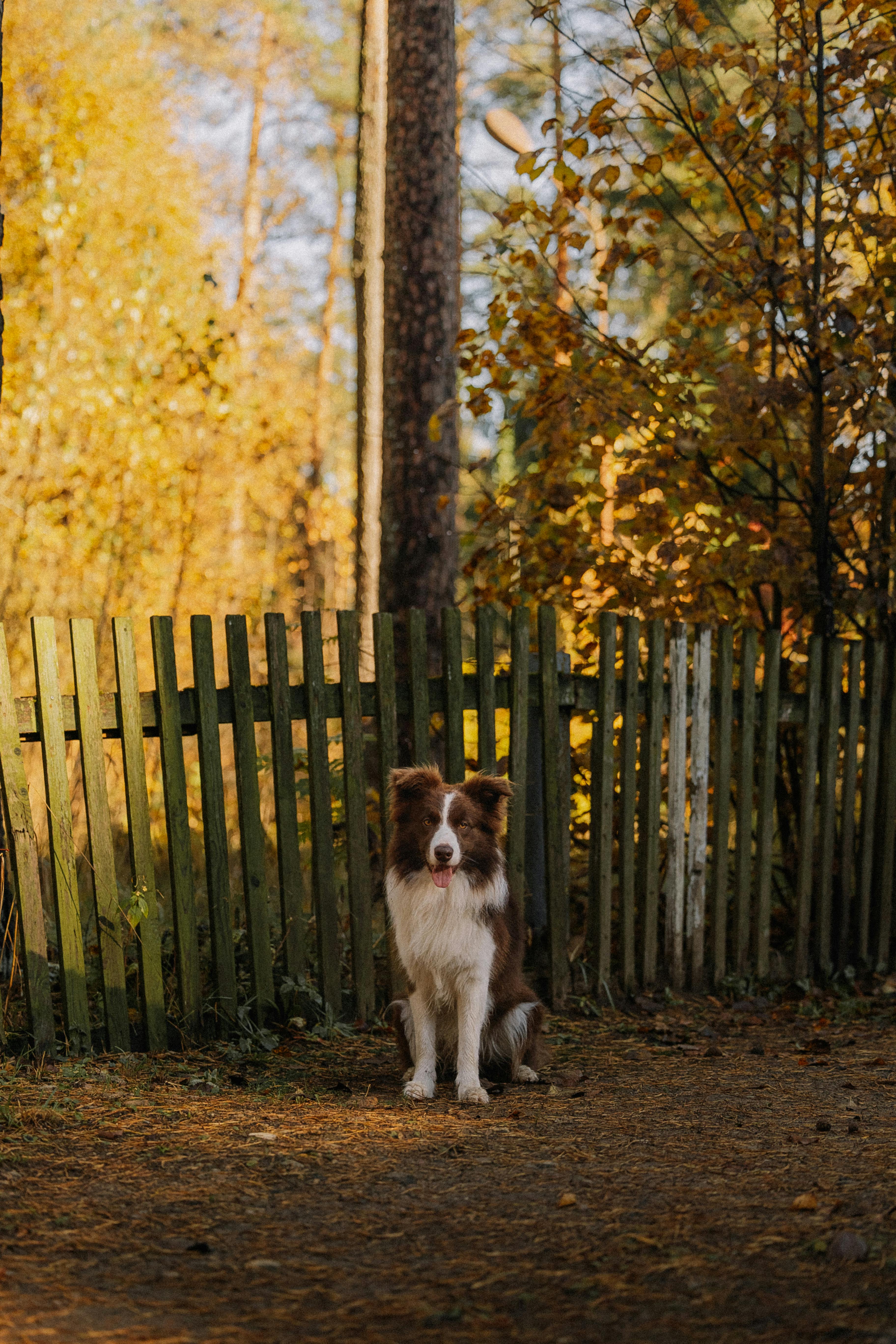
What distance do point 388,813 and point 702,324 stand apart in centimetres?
351

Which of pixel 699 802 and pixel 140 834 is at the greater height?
pixel 140 834

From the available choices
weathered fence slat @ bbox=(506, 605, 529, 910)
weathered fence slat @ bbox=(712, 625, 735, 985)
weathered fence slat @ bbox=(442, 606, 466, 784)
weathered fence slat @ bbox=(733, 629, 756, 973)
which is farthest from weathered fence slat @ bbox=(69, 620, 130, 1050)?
weathered fence slat @ bbox=(733, 629, 756, 973)

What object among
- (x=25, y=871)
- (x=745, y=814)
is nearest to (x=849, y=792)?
(x=745, y=814)

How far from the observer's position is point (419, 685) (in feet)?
18.9

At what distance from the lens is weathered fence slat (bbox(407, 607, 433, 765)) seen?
5602mm

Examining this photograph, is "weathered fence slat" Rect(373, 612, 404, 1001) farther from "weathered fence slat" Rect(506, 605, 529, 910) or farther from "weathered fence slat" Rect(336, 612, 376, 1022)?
"weathered fence slat" Rect(506, 605, 529, 910)

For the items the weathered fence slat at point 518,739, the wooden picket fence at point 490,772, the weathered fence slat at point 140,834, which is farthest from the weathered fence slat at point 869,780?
the weathered fence slat at point 140,834

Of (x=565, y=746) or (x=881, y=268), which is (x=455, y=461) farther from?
(x=881, y=268)

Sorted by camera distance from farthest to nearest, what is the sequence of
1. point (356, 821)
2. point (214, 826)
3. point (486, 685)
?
point (486, 685), point (356, 821), point (214, 826)

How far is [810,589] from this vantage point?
7.39 m

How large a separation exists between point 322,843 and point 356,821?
23cm

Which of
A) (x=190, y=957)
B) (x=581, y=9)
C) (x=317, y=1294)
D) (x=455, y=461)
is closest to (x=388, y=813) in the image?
(x=190, y=957)

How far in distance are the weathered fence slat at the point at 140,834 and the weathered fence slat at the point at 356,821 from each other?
907mm

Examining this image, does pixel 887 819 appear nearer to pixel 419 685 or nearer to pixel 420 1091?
pixel 419 685
